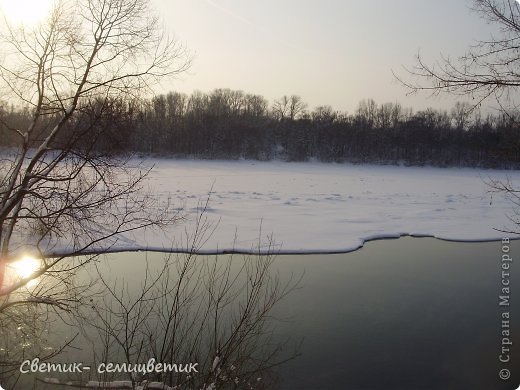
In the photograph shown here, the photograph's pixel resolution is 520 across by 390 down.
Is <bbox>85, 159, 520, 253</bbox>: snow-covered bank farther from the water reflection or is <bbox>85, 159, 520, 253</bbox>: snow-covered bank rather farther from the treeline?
the treeline

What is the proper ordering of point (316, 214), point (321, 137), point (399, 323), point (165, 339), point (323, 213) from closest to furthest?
point (165, 339) < point (399, 323) < point (316, 214) < point (323, 213) < point (321, 137)

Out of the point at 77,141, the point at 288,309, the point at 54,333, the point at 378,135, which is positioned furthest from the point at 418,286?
the point at 378,135

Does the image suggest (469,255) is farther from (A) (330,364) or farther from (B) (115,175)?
(B) (115,175)

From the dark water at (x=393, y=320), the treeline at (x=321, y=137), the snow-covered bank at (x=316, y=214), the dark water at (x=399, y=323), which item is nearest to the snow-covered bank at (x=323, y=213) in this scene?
the snow-covered bank at (x=316, y=214)

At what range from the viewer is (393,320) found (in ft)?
20.9

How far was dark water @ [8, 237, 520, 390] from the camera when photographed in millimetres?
4988

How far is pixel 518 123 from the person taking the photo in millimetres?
3445

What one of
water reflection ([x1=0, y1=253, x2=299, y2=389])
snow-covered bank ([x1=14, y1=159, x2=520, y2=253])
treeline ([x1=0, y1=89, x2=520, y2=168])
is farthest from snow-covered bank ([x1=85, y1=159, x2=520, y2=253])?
treeline ([x1=0, y1=89, x2=520, y2=168])

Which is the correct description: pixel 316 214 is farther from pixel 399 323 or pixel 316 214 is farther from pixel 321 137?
pixel 321 137

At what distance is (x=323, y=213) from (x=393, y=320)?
860cm

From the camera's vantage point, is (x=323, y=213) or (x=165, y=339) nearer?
(x=165, y=339)

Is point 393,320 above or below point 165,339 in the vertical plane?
below

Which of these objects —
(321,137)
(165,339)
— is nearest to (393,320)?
(165,339)

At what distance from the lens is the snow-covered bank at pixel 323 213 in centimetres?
1077
